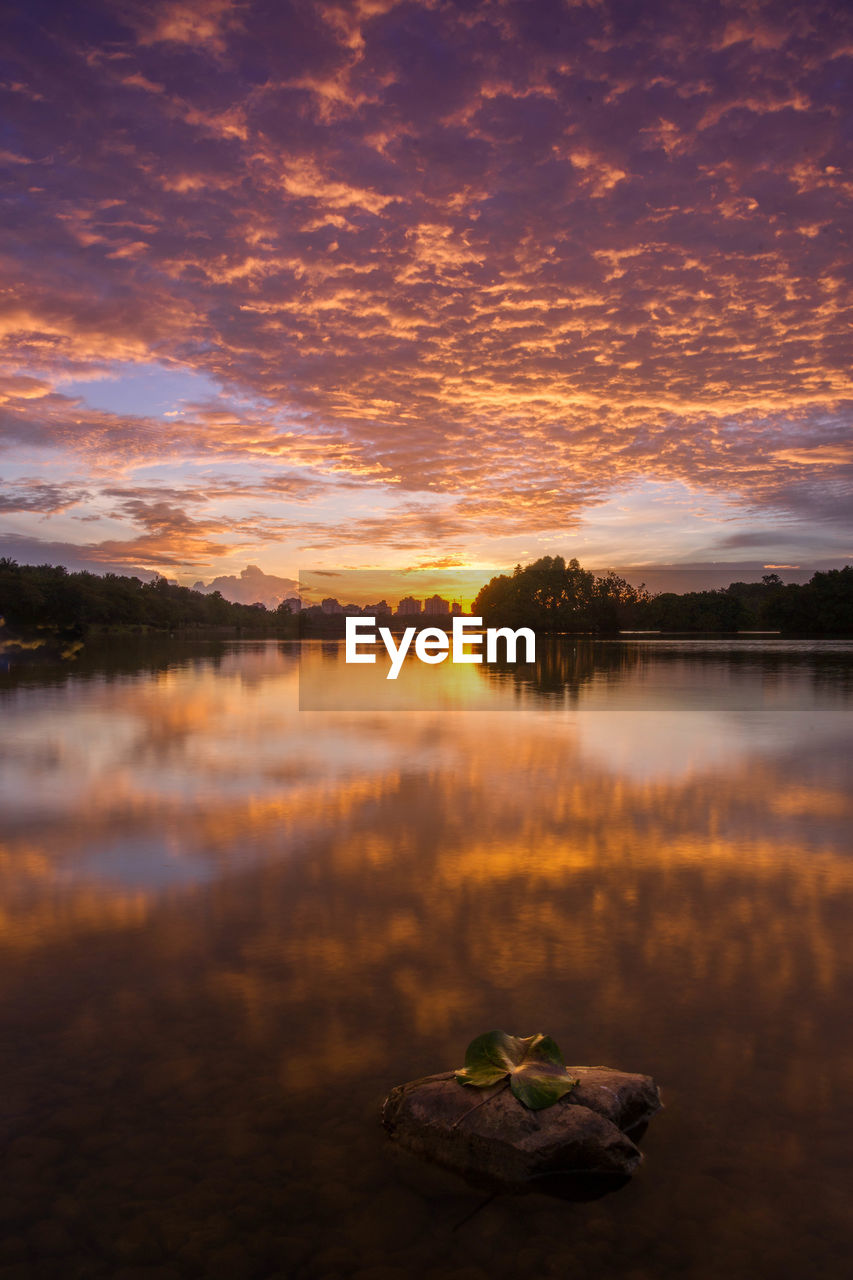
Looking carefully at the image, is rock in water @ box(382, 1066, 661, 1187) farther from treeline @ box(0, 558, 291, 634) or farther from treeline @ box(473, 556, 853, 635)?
treeline @ box(473, 556, 853, 635)

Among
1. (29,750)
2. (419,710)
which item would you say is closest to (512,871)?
(29,750)

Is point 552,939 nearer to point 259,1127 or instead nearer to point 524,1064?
point 524,1064

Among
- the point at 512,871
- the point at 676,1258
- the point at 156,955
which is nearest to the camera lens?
the point at 676,1258

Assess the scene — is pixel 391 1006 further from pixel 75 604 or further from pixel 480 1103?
pixel 75 604

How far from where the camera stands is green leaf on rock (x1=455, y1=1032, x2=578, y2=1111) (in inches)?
167

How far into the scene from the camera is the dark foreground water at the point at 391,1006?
12.0ft

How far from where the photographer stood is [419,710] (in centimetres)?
2480

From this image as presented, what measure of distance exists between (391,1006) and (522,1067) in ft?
4.40

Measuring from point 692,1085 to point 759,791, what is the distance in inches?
342

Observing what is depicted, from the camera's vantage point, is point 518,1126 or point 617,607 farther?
point 617,607

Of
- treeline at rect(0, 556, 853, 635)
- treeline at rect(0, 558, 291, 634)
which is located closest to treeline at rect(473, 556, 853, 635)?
treeline at rect(0, 556, 853, 635)

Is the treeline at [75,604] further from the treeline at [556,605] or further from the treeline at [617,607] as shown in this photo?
the treeline at [617,607]

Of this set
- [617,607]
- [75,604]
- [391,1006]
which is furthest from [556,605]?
[391,1006]

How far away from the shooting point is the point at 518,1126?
13.6ft
